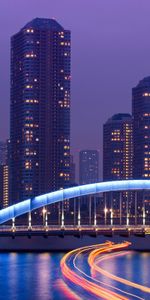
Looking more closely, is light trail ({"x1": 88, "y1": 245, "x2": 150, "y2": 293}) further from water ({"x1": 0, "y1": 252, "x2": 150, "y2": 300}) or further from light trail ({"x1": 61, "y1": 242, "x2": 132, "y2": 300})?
light trail ({"x1": 61, "y1": 242, "x2": 132, "y2": 300})

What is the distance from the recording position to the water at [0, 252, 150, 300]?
61.1 m

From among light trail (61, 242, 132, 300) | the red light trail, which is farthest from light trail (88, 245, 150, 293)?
light trail (61, 242, 132, 300)

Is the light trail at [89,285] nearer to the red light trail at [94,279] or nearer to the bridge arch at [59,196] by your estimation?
the red light trail at [94,279]

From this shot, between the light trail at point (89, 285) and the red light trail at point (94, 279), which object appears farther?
the red light trail at point (94, 279)

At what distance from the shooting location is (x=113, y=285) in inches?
2491

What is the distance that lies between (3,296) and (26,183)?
448ft

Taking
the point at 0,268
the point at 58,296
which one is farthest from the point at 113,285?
the point at 0,268

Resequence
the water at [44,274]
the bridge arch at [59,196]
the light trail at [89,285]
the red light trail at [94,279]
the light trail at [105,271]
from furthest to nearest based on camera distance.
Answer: the bridge arch at [59,196] → the light trail at [105,271] → the water at [44,274] → the red light trail at [94,279] → the light trail at [89,285]

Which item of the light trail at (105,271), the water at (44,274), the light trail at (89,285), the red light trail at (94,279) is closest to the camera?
the light trail at (89,285)

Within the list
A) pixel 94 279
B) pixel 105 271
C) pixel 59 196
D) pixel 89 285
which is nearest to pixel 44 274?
pixel 105 271

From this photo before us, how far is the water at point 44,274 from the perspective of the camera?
Result: 61106mm

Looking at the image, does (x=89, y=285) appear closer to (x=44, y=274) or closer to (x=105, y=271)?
(x=105, y=271)

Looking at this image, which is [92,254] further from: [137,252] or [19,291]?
[19,291]

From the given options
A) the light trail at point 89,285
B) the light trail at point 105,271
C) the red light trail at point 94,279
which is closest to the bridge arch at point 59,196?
the light trail at point 105,271
